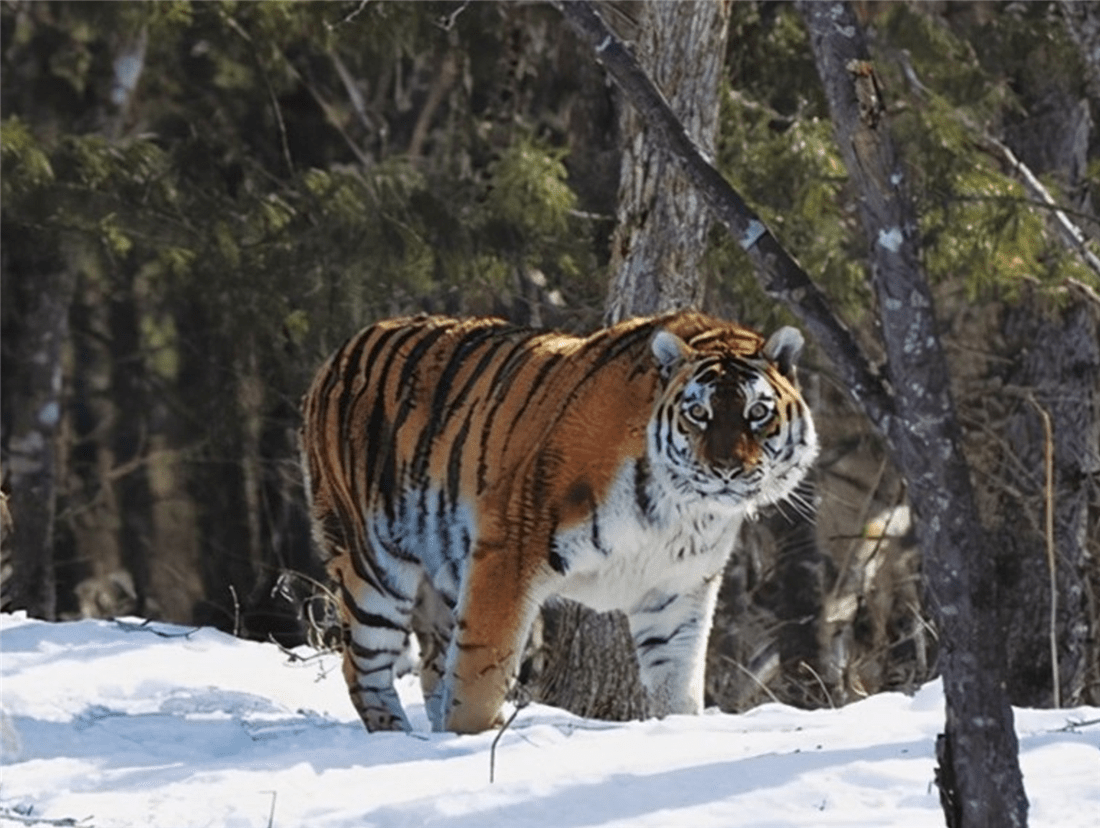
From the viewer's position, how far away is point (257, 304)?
15133mm

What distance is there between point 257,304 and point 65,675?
758cm

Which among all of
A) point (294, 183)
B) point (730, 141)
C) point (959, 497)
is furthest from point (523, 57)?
point (959, 497)

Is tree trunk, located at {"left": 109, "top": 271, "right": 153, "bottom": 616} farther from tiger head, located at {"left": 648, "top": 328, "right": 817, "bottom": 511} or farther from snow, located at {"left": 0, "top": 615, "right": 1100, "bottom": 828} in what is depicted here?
tiger head, located at {"left": 648, "top": 328, "right": 817, "bottom": 511}

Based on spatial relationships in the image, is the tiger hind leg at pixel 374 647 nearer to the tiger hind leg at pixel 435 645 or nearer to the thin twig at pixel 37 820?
the tiger hind leg at pixel 435 645

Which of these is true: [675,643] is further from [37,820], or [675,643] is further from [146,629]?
[37,820]

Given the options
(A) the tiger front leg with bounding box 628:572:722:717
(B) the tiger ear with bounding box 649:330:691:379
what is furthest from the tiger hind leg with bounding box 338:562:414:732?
(B) the tiger ear with bounding box 649:330:691:379

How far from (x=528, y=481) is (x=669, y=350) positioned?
0.62 meters

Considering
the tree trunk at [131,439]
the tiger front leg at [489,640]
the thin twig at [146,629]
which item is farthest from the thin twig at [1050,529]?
the tree trunk at [131,439]

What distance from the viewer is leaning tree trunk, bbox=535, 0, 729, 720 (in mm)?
9406

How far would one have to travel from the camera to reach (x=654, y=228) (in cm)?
941

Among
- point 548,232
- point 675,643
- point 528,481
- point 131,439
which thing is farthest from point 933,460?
point 131,439

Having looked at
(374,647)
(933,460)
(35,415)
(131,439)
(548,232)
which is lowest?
(131,439)

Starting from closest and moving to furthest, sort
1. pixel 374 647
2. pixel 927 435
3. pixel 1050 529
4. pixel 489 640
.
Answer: pixel 927 435 → pixel 1050 529 → pixel 489 640 → pixel 374 647

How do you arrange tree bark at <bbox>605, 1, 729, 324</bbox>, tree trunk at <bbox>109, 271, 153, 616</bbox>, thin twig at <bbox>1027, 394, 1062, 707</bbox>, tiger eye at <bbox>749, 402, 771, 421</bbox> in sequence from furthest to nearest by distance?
tree trunk at <bbox>109, 271, 153, 616</bbox> < tree bark at <bbox>605, 1, 729, 324</bbox> < tiger eye at <bbox>749, 402, 771, 421</bbox> < thin twig at <bbox>1027, 394, 1062, 707</bbox>
